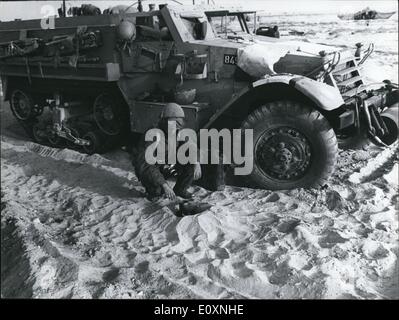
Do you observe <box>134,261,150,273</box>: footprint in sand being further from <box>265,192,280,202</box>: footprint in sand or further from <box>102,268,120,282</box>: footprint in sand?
<box>265,192,280,202</box>: footprint in sand

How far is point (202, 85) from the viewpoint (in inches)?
229

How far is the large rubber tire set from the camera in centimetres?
505

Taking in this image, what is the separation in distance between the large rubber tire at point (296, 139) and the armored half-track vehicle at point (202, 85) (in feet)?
0.04

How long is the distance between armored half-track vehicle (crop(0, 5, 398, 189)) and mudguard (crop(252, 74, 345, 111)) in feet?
0.04

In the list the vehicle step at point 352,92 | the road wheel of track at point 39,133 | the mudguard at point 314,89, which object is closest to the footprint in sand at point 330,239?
the mudguard at point 314,89

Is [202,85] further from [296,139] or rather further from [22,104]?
[22,104]

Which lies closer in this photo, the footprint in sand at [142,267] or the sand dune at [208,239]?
the sand dune at [208,239]

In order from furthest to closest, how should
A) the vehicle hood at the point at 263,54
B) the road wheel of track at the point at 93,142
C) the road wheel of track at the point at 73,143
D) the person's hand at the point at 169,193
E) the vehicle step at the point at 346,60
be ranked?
the road wheel of track at the point at 73,143 < the road wheel of track at the point at 93,142 < the vehicle step at the point at 346,60 < the vehicle hood at the point at 263,54 < the person's hand at the point at 169,193

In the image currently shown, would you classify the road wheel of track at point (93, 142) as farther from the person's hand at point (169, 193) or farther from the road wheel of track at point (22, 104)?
the person's hand at point (169, 193)

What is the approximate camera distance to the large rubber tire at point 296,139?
5.05 m

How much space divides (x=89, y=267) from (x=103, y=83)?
3.55 meters

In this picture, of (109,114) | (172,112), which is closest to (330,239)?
(172,112)

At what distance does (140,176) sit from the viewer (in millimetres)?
5094
